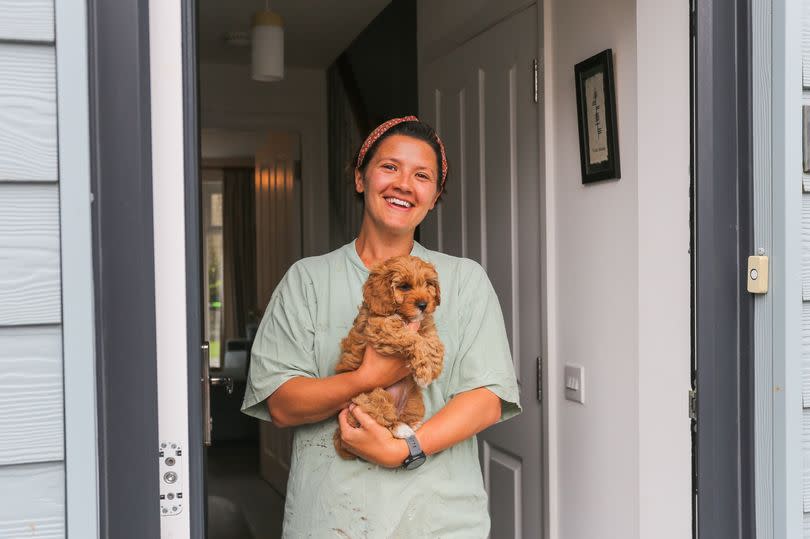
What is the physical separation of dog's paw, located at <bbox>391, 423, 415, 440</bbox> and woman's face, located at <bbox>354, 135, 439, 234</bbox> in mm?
414

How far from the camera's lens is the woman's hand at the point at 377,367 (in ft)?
4.89

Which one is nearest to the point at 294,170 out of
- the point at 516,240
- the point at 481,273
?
the point at 516,240

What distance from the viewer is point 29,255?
3.39 feet

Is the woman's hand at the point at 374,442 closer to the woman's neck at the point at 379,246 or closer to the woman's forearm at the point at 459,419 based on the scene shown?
the woman's forearm at the point at 459,419

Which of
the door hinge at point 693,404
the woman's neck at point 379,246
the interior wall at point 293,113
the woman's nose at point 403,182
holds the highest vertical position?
the interior wall at point 293,113

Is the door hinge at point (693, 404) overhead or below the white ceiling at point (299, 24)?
below

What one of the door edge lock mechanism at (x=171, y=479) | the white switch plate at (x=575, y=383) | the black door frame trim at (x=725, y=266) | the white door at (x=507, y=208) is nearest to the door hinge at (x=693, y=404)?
the black door frame trim at (x=725, y=266)

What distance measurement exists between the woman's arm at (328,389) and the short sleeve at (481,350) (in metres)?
0.14

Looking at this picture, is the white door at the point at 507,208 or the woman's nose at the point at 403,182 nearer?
the woman's nose at the point at 403,182

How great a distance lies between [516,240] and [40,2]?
1.70m

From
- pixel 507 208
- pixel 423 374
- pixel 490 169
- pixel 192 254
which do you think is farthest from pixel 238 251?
pixel 192 254

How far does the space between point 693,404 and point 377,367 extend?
618 millimetres

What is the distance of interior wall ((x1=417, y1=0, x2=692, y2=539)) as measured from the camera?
164cm

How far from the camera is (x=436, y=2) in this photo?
9.95ft
